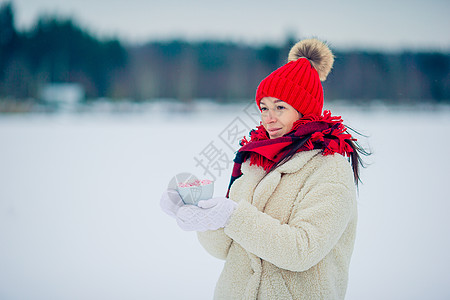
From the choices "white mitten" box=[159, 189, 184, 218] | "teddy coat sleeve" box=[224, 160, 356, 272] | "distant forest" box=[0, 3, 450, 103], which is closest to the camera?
"teddy coat sleeve" box=[224, 160, 356, 272]

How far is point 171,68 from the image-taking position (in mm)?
24969

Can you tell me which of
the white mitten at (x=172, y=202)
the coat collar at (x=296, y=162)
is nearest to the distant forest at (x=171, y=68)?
the coat collar at (x=296, y=162)

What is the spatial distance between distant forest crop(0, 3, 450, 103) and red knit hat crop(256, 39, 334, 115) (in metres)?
17.2

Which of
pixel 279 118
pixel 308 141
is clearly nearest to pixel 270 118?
pixel 279 118

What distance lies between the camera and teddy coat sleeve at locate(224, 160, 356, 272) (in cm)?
101

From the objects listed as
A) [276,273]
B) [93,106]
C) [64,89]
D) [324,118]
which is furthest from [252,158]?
[64,89]

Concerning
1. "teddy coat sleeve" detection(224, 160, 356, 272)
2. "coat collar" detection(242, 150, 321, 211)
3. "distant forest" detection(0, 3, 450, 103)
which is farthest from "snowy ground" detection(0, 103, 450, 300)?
"distant forest" detection(0, 3, 450, 103)

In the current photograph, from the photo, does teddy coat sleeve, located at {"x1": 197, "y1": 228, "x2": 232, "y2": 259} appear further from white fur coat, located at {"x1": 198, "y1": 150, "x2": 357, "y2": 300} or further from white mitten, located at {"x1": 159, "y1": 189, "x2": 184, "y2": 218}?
white mitten, located at {"x1": 159, "y1": 189, "x2": 184, "y2": 218}

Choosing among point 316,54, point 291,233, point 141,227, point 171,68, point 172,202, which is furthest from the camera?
point 171,68

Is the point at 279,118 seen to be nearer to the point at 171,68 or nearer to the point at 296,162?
the point at 296,162

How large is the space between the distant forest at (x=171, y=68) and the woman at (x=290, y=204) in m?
17.4

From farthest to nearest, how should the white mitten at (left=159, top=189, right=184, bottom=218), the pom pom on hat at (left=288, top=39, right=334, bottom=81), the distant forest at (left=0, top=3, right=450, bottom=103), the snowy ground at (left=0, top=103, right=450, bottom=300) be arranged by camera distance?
1. the distant forest at (left=0, top=3, right=450, bottom=103)
2. the snowy ground at (left=0, top=103, right=450, bottom=300)
3. the pom pom on hat at (left=288, top=39, right=334, bottom=81)
4. the white mitten at (left=159, top=189, right=184, bottom=218)

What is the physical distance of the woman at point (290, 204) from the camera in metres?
1.04

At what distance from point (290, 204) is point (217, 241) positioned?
0.37 m
